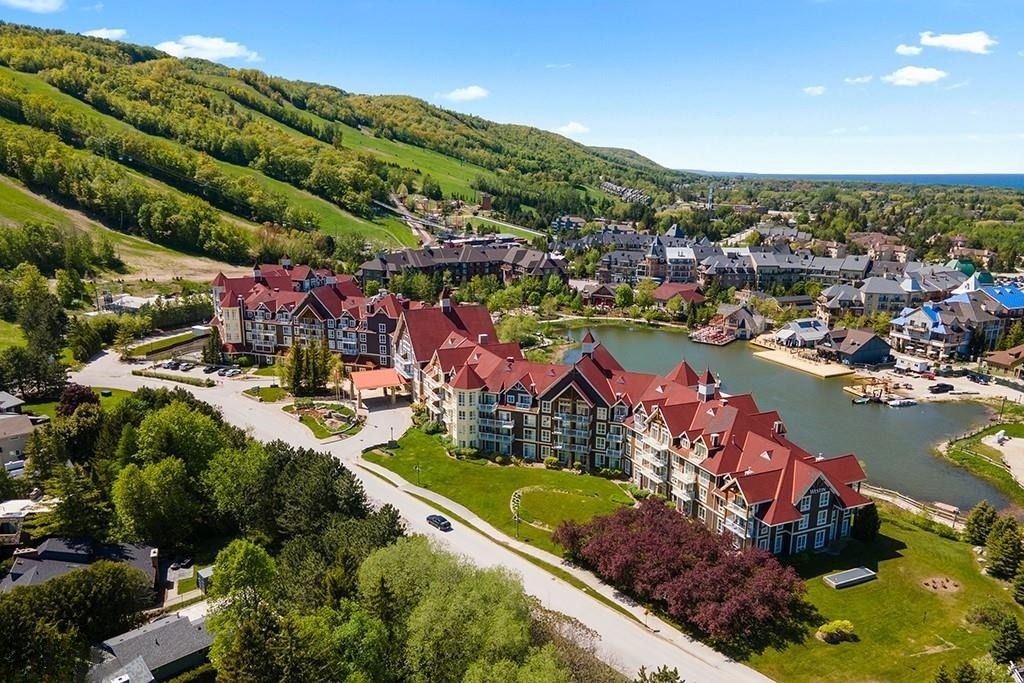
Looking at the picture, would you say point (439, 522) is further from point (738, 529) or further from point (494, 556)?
point (738, 529)

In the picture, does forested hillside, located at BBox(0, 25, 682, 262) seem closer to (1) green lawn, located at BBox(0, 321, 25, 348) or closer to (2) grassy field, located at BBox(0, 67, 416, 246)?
(2) grassy field, located at BBox(0, 67, 416, 246)

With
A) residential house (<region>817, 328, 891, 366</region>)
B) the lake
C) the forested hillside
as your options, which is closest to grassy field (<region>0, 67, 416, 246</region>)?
the forested hillside

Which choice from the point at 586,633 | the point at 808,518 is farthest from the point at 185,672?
the point at 808,518

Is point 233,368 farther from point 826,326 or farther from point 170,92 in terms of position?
point 170,92

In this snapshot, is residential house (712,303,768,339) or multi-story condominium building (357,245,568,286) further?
multi-story condominium building (357,245,568,286)

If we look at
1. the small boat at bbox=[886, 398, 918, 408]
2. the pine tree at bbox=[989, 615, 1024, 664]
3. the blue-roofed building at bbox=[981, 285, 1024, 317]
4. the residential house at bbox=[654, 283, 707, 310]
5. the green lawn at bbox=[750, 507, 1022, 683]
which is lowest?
the small boat at bbox=[886, 398, 918, 408]
